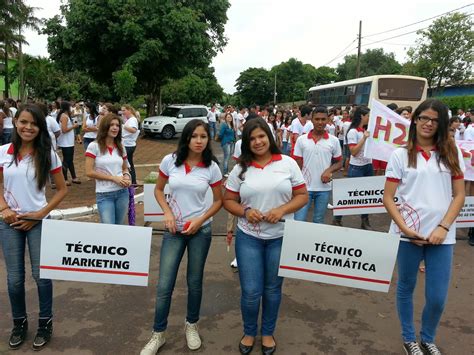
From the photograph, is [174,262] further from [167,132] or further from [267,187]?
[167,132]

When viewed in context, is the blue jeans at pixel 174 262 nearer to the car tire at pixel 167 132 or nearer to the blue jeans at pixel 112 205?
the blue jeans at pixel 112 205

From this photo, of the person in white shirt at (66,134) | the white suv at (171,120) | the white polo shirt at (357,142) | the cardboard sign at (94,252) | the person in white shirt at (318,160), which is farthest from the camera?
A: the white suv at (171,120)

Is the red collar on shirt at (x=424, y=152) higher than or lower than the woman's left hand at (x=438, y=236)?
higher

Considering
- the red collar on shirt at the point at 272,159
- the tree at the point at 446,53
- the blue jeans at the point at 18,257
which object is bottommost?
the blue jeans at the point at 18,257

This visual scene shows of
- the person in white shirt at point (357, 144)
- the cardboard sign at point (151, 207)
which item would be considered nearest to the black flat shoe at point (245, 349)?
the cardboard sign at point (151, 207)

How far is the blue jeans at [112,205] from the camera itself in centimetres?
438

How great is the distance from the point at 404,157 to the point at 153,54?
17.5 m

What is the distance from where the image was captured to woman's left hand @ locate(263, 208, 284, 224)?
111 inches

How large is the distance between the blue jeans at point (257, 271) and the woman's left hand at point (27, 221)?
4.89 ft

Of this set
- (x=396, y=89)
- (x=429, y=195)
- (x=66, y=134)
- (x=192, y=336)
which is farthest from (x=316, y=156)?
(x=396, y=89)

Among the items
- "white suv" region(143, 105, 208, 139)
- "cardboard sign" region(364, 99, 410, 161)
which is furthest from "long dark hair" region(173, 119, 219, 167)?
"white suv" region(143, 105, 208, 139)

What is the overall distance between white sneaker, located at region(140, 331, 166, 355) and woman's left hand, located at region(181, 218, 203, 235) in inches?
32.9

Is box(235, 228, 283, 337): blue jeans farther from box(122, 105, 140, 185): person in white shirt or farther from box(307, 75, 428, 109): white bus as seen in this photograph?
box(307, 75, 428, 109): white bus

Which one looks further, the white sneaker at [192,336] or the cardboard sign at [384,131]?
the cardboard sign at [384,131]
